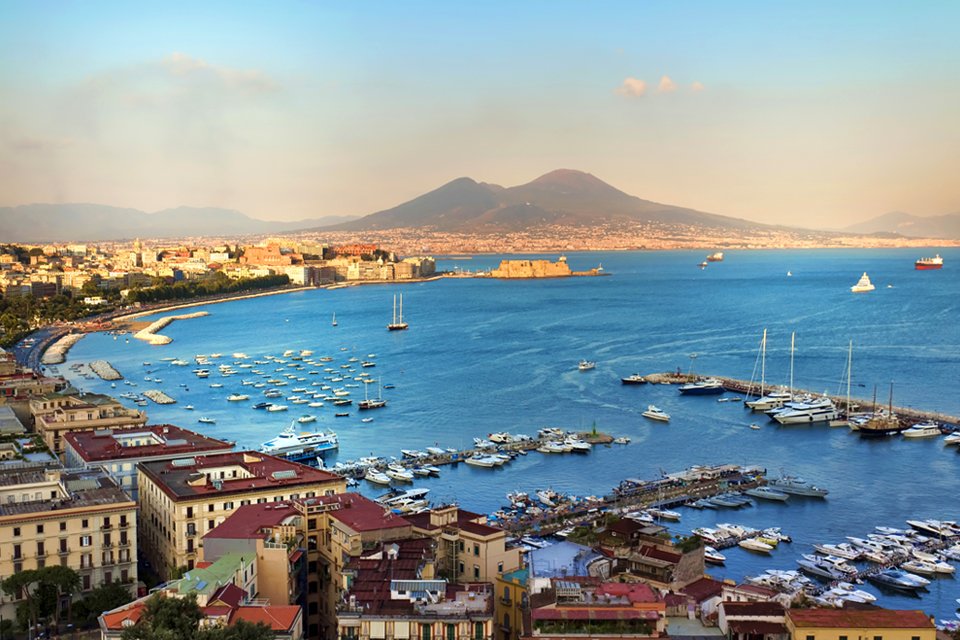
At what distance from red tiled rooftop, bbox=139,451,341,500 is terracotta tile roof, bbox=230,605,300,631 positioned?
15.7 ft

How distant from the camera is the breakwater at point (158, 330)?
48875 millimetres

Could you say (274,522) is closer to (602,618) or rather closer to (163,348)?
(602,618)

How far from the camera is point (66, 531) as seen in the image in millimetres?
12617

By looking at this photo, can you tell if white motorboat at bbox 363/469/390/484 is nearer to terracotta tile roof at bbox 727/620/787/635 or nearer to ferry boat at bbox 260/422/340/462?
ferry boat at bbox 260/422/340/462

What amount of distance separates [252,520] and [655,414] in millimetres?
19216

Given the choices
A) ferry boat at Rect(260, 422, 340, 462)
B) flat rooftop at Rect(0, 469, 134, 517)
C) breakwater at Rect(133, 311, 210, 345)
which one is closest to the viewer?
flat rooftop at Rect(0, 469, 134, 517)

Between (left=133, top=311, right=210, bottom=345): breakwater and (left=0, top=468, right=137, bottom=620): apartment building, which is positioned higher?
(left=0, top=468, right=137, bottom=620): apartment building

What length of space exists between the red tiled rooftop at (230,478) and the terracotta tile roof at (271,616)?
15.7 feet

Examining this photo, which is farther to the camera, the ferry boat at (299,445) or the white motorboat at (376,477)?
the ferry boat at (299,445)

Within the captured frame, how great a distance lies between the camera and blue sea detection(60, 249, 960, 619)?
20969 mm

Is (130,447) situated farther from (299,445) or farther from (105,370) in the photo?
(105,370)

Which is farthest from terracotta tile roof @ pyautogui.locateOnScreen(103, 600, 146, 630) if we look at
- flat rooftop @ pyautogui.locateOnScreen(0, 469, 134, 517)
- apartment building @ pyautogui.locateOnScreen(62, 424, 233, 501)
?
apartment building @ pyautogui.locateOnScreen(62, 424, 233, 501)

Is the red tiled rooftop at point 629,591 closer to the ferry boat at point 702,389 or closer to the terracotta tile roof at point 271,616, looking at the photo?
the terracotta tile roof at point 271,616

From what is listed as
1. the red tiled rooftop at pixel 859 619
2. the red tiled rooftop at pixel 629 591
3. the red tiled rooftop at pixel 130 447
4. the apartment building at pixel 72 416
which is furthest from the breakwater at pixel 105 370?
the red tiled rooftop at pixel 859 619
